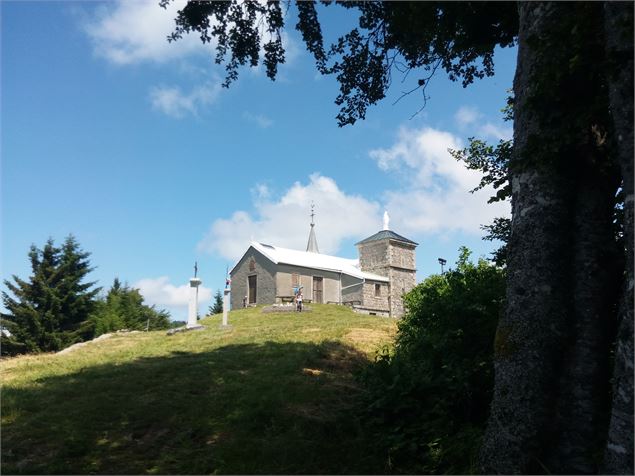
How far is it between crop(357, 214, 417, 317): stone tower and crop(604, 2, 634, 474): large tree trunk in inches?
1542

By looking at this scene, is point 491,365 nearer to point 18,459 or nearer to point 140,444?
point 140,444

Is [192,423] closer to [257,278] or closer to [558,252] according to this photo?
[558,252]

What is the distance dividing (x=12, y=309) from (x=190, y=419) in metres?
31.6

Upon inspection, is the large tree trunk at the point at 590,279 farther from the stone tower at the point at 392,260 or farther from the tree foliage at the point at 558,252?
the stone tower at the point at 392,260

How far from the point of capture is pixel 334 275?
41375 mm

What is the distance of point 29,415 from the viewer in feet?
22.2

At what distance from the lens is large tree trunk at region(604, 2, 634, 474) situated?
321 cm

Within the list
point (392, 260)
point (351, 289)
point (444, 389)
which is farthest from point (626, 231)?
point (392, 260)

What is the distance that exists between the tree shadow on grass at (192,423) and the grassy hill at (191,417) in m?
0.02

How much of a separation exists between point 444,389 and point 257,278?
1324 inches

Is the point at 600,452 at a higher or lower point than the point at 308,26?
lower

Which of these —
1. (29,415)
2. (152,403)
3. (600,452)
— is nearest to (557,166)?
(600,452)

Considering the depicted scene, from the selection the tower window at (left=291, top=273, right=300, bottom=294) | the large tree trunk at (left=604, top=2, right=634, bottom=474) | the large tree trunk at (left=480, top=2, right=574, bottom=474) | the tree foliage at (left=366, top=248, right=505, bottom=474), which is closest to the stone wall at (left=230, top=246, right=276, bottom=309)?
the tower window at (left=291, top=273, right=300, bottom=294)

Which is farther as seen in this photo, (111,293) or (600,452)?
(111,293)
